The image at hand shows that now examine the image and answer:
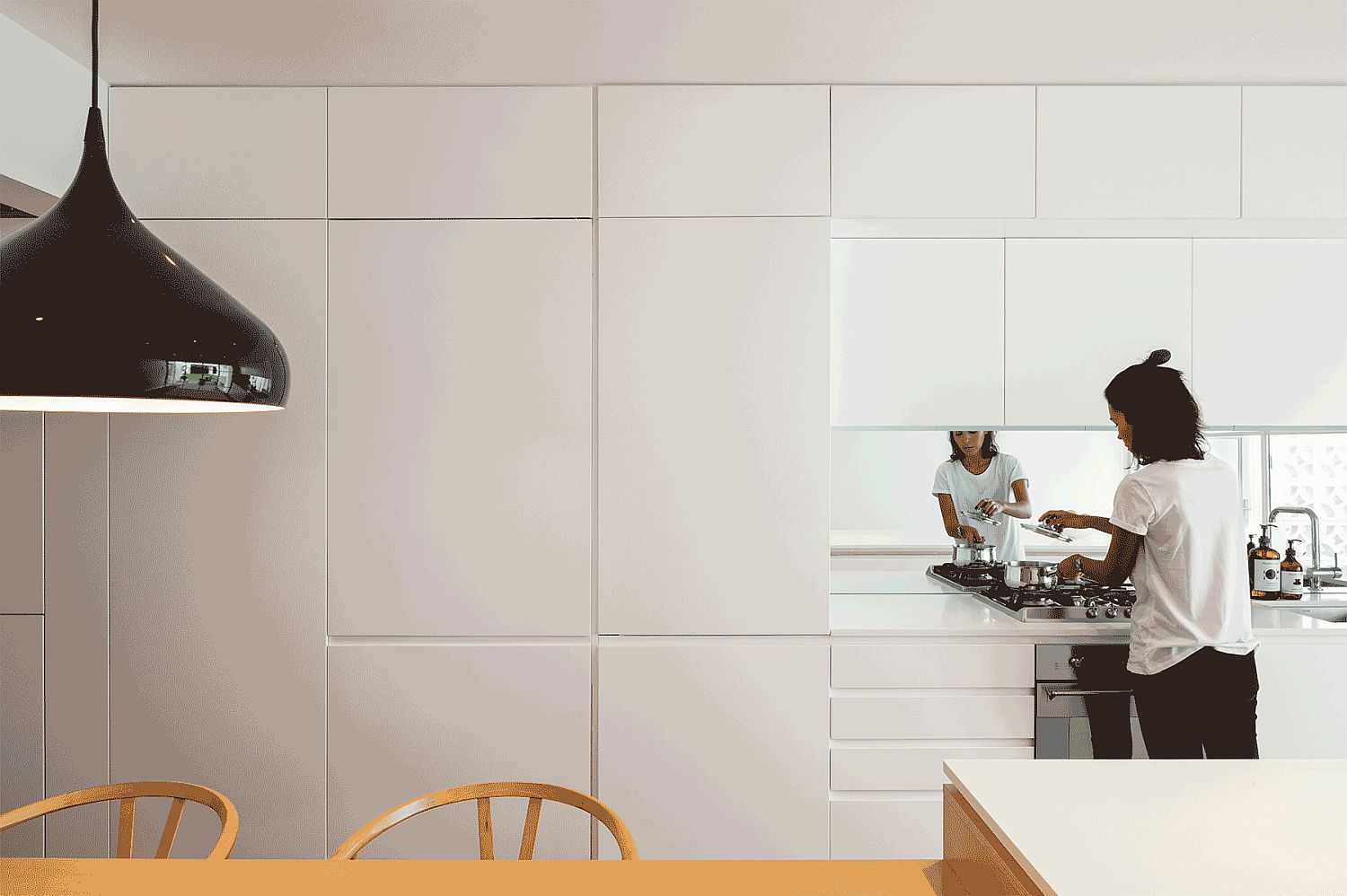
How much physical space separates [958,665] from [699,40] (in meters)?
1.78

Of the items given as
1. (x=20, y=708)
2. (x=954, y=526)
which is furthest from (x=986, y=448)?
(x=20, y=708)

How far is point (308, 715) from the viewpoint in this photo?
2426 mm

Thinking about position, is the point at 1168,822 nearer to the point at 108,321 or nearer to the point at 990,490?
the point at 108,321

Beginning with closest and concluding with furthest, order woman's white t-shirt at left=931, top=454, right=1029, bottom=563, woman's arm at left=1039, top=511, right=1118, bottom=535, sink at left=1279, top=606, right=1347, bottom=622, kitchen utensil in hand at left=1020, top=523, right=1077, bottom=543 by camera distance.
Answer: woman's arm at left=1039, top=511, right=1118, bottom=535 → sink at left=1279, top=606, right=1347, bottom=622 → kitchen utensil in hand at left=1020, top=523, right=1077, bottom=543 → woman's white t-shirt at left=931, top=454, right=1029, bottom=563

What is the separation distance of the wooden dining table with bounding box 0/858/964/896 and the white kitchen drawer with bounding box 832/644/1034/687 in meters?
1.14

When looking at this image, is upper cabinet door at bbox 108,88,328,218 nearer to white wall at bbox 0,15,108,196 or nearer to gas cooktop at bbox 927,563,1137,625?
white wall at bbox 0,15,108,196

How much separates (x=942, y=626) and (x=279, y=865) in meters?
1.77

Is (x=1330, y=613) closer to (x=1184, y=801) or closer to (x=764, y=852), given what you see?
(x=764, y=852)

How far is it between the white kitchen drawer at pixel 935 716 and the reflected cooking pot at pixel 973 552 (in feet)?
2.43

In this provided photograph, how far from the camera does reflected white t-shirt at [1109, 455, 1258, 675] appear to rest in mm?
2260

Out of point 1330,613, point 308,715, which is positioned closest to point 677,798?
point 308,715

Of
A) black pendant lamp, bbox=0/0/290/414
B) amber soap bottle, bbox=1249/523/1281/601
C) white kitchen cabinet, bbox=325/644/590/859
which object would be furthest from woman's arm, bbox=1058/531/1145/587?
black pendant lamp, bbox=0/0/290/414

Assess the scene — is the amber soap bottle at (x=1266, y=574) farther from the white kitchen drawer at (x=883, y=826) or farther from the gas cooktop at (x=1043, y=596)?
the white kitchen drawer at (x=883, y=826)

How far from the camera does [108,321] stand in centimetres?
101
